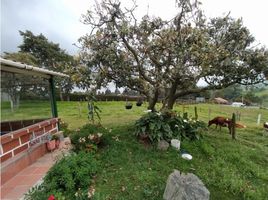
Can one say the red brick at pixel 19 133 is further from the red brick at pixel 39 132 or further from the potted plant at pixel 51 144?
the potted plant at pixel 51 144

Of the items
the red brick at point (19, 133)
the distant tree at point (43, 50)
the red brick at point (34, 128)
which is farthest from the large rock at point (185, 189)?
the distant tree at point (43, 50)

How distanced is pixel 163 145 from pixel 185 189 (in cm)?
218

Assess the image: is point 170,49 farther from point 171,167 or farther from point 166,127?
point 171,167

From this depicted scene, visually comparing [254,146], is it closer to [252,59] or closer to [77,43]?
[252,59]

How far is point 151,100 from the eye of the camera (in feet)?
23.7

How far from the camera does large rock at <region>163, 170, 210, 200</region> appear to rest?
299 centimetres

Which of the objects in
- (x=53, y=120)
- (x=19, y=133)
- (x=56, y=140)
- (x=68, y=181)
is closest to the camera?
(x=68, y=181)

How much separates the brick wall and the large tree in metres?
2.37

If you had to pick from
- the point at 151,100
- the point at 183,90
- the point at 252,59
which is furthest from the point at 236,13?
the point at 151,100

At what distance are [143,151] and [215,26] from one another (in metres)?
4.57

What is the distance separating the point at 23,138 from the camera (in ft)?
14.6

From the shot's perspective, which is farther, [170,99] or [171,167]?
[170,99]

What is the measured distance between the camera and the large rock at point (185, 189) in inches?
118

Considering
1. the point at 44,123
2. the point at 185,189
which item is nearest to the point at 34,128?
the point at 44,123
